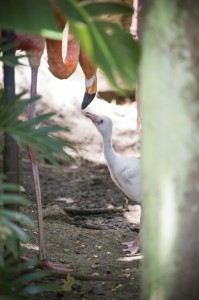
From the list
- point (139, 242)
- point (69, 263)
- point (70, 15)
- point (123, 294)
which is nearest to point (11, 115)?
point (70, 15)

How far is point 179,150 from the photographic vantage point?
185 cm

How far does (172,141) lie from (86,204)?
378cm

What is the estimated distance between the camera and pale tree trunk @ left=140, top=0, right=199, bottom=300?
6.02ft

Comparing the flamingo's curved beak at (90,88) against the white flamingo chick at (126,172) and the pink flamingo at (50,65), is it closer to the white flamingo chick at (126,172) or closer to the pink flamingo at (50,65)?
the pink flamingo at (50,65)

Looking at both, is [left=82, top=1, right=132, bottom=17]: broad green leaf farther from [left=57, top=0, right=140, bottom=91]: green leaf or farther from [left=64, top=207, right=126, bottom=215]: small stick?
[left=64, top=207, right=126, bottom=215]: small stick

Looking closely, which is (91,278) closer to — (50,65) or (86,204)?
(50,65)

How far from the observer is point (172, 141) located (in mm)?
1854

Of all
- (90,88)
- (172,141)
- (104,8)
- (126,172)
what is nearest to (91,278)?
(126,172)

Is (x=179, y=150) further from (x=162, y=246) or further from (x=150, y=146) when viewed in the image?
(x=162, y=246)

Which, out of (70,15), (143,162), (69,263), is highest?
(70,15)

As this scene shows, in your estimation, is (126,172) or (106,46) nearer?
(106,46)

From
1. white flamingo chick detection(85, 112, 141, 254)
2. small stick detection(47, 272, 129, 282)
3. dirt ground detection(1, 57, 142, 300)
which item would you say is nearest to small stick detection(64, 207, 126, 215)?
dirt ground detection(1, 57, 142, 300)

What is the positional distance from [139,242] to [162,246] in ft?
7.27

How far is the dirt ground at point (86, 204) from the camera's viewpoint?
335cm
